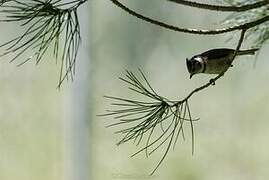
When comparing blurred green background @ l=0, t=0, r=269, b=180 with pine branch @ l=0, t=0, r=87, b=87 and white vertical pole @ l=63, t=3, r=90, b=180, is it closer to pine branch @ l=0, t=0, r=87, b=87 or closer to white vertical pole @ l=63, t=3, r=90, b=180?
white vertical pole @ l=63, t=3, r=90, b=180

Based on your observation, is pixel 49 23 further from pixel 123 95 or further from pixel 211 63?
pixel 123 95

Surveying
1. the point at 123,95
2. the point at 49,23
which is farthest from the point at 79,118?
the point at 49,23

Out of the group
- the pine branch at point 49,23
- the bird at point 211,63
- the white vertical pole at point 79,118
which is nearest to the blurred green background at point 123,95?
the white vertical pole at point 79,118

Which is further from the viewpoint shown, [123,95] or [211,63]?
[123,95]

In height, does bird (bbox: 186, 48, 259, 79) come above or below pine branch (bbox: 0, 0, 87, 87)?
below

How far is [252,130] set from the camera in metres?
1.81

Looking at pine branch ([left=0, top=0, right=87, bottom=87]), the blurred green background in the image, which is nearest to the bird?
pine branch ([left=0, top=0, right=87, bottom=87])

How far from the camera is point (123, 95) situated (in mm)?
1823

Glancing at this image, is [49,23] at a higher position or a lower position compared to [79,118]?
higher

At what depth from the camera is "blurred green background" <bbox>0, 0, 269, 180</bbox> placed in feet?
5.90

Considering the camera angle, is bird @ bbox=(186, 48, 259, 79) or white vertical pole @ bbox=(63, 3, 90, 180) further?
white vertical pole @ bbox=(63, 3, 90, 180)

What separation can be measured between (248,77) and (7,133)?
2.41 ft

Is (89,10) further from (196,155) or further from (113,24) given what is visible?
(196,155)

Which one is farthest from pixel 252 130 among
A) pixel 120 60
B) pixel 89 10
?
pixel 89 10
